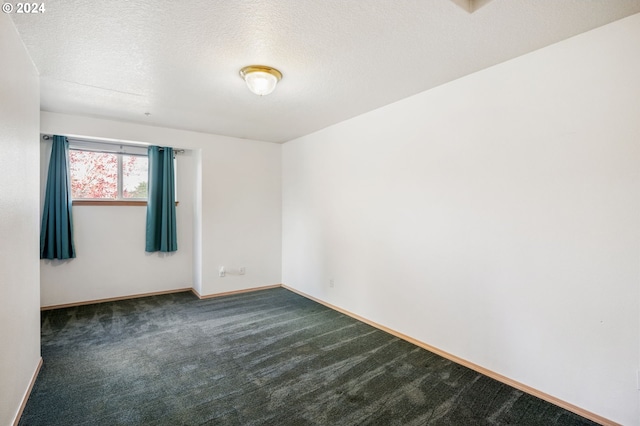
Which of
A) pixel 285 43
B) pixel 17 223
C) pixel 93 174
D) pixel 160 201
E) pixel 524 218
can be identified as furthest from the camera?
pixel 160 201

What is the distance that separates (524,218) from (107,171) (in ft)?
16.3

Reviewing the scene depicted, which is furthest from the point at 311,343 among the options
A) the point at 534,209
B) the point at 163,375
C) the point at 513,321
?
the point at 534,209

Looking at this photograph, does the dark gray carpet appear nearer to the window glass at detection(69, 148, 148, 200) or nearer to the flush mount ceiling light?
the window glass at detection(69, 148, 148, 200)

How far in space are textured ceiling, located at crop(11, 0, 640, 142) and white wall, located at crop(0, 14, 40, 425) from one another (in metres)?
0.28

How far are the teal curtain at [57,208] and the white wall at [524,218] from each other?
3.70 meters

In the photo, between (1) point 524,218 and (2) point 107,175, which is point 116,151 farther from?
(1) point 524,218

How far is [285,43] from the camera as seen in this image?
79.3 inches

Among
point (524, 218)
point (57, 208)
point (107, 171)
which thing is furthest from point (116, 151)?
point (524, 218)

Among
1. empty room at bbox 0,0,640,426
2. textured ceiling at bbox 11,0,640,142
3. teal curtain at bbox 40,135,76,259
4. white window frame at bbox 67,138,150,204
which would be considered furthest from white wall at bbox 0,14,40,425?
white window frame at bbox 67,138,150,204

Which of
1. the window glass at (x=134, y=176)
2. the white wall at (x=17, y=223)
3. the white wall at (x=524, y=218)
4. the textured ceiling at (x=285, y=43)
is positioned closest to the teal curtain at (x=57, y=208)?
the window glass at (x=134, y=176)

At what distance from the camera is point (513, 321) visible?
7.28ft

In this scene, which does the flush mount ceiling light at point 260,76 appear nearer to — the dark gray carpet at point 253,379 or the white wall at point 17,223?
the white wall at point 17,223

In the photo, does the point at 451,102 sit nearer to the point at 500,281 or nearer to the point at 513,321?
the point at 500,281

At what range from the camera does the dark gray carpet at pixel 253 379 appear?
1884 mm
